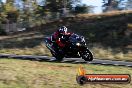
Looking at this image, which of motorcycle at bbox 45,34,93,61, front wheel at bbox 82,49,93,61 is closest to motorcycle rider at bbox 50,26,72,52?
motorcycle at bbox 45,34,93,61

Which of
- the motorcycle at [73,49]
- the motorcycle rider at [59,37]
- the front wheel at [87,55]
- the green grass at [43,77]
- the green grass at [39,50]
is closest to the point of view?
the green grass at [43,77]

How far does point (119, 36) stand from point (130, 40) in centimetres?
251

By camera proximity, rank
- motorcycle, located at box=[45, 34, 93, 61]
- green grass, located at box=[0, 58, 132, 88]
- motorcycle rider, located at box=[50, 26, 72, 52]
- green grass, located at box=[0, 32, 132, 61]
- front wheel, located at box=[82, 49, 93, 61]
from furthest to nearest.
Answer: green grass, located at box=[0, 32, 132, 61], motorcycle rider, located at box=[50, 26, 72, 52], front wheel, located at box=[82, 49, 93, 61], motorcycle, located at box=[45, 34, 93, 61], green grass, located at box=[0, 58, 132, 88]

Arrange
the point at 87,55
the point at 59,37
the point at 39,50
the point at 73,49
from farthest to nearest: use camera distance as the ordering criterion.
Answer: the point at 39,50, the point at 59,37, the point at 87,55, the point at 73,49

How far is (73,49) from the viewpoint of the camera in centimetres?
2136

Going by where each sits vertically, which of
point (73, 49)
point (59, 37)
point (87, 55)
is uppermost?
point (59, 37)

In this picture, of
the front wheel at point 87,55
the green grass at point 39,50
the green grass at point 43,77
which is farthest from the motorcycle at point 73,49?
the green grass at point 39,50

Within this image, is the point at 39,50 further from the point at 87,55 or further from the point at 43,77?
the point at 43,77

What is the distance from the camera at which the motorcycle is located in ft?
69.0

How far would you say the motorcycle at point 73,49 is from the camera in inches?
828

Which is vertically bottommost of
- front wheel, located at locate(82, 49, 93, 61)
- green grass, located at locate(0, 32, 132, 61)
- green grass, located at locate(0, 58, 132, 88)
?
green grass, located at locate(0, 32, 132, 61)

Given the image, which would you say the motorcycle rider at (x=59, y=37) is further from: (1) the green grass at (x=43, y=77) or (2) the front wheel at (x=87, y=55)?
(1) the green grass at (x=43, y=77)

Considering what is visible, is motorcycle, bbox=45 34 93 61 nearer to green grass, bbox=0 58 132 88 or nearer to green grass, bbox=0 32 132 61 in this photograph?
green grass, bbox=0 58 132 88

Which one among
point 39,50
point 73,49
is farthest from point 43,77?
point 39,50
